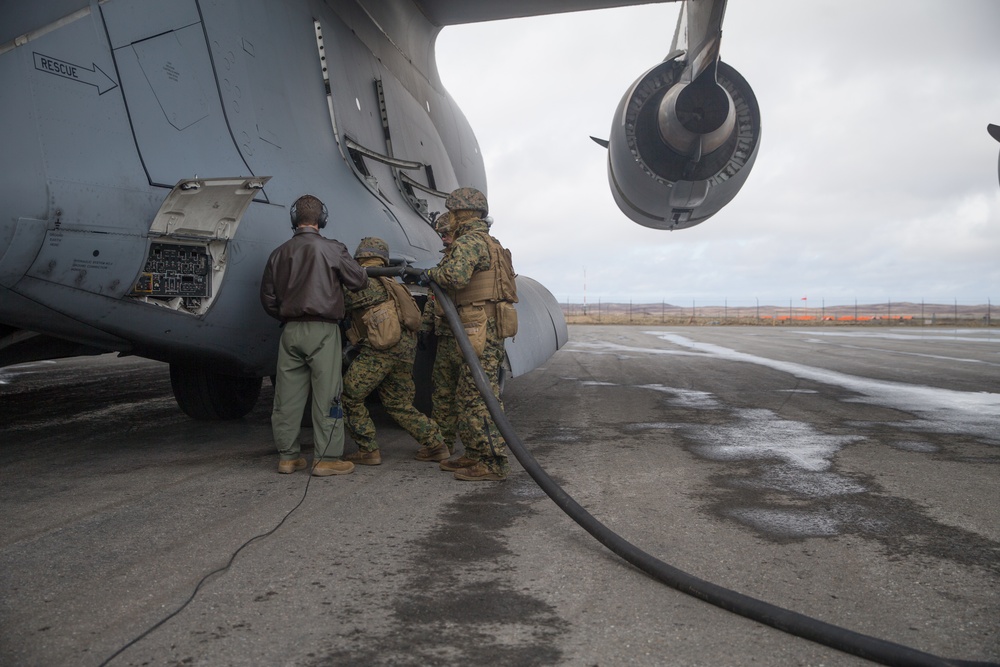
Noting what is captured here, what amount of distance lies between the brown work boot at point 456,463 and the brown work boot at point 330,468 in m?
0.57

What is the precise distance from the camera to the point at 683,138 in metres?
7.71

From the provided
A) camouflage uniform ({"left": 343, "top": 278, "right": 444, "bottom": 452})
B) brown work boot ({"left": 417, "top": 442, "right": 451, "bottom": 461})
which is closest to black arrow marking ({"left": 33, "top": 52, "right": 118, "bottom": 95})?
camouflage uniform ({"left": 343, "top": 278, "right": 444, "bottom": 452})

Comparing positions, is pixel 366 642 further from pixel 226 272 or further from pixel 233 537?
pixel 226 272

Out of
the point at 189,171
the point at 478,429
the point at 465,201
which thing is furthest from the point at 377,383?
the point at 189,171

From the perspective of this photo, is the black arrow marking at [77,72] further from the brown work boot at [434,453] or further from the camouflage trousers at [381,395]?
the brown work boot at [434,453]

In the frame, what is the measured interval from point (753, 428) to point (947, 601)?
12.3 feet

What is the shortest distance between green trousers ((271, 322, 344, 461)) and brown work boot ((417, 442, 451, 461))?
61 centimetres

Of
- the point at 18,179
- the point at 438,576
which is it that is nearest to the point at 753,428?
the point at 438,576

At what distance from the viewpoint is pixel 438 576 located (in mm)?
2736

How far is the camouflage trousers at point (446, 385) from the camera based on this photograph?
190 inches

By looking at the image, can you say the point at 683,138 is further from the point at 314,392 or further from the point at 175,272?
the point at 175,272

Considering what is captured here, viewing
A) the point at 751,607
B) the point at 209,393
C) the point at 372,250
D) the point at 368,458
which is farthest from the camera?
the point at 209,393

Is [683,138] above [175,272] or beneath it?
above

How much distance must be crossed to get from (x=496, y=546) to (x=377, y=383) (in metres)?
1.89
